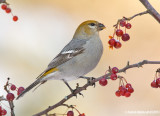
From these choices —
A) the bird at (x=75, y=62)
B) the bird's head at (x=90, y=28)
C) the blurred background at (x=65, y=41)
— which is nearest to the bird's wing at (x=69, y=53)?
the bird at (x=75, y=62)

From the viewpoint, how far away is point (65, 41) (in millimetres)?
5570

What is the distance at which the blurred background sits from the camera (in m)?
4.63

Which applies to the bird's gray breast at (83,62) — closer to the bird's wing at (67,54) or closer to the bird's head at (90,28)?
the bird's wing at (67,54)

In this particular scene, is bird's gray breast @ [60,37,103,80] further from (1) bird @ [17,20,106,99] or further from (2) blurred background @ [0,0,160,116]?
(2) blurred background @ [0,0,160,116]

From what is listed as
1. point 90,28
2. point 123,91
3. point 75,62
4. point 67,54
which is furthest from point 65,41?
point 123,91

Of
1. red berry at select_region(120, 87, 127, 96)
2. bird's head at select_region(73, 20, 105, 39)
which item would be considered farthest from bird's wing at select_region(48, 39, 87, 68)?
red berry at select_region(120, 87, 127, 96)

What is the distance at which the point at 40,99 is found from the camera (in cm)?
475

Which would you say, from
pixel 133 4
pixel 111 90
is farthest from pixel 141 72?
pixel 133 4

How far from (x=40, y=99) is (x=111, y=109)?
1.00m

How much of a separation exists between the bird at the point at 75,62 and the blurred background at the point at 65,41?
0.97m

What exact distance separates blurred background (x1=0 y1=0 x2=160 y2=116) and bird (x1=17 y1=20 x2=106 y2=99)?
0.97m

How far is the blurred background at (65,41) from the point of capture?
15.2 feet

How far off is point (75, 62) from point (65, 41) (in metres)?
2.10

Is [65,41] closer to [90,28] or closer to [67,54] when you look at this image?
[90,28]
